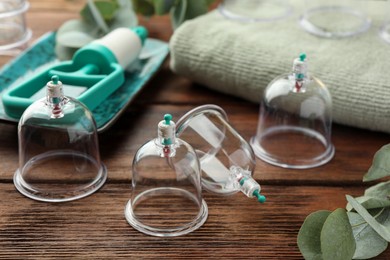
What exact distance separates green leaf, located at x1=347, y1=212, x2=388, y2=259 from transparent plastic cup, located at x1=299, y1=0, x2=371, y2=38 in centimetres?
36

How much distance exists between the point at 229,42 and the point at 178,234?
1.05 feet

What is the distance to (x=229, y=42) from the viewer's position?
91 centimetres

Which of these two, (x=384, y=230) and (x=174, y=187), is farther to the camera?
(x=174, y=187)

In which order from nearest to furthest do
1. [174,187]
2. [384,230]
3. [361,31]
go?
1. [384,230]
2. [174,187]
3. [361,31]

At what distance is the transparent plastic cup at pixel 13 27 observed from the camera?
103 cm

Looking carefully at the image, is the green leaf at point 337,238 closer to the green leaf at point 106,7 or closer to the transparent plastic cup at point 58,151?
the transparent plastic cup at point 58,151

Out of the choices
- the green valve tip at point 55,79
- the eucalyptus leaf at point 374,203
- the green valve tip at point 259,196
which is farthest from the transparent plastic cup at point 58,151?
the eucalyptus leaf at point 374,203

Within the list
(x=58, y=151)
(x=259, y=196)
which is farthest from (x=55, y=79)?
(x=259, y=196)

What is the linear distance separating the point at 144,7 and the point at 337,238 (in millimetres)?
563

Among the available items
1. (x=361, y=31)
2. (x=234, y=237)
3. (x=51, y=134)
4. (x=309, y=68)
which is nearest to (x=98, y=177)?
(x=51, y=134)

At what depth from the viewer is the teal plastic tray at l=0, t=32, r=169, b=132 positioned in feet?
2.73

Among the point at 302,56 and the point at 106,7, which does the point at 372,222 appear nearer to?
the point at 302,56

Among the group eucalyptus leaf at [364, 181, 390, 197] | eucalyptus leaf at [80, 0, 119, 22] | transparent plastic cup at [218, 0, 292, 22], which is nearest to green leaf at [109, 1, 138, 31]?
eucalyptus leaf at [80, 0, 119, 22]

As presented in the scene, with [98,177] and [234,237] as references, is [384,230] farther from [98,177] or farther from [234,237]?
[98,177]
